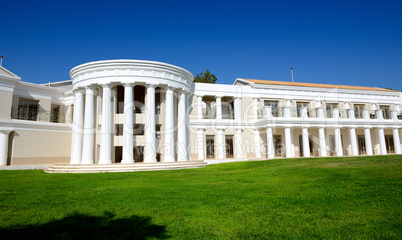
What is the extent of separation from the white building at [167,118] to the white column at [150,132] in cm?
7

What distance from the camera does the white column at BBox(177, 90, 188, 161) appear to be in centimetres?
1891

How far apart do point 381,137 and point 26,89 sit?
32195 mm

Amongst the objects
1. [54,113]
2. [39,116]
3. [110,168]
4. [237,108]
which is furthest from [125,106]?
[237,108]

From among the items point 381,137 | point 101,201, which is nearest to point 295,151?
point 381,137

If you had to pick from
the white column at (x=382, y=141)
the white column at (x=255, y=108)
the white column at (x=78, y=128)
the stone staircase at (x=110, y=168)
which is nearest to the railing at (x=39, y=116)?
the white column at (x=78, y=128)

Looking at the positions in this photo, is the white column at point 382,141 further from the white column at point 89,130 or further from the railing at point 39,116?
the railing at point 39,116

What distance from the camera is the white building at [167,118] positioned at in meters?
17.3

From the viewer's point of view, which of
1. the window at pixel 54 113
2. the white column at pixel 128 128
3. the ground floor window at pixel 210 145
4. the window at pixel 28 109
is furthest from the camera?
the ground floor window at pixel 210 145

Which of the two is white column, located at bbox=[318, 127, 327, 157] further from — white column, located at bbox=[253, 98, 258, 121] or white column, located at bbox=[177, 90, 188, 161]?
white column, located at bbox=[177, 90, 188, 161]

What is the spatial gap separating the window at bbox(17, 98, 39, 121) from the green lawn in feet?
47.4

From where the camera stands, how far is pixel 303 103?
1014 inches

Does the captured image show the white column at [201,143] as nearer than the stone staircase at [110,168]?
No

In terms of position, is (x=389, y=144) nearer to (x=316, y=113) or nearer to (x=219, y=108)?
(x=316, y=113)

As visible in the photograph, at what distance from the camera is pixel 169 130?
17.9m
